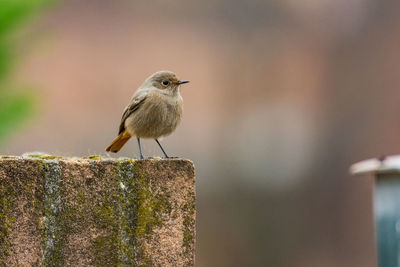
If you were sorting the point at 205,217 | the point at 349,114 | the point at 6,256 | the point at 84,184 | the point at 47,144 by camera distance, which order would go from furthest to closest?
1. the point at 349,114
2. the point at 205,217
3. the point at 47,144
4. the point at 84,184
5. the point at 6,256

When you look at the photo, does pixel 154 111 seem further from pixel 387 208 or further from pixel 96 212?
pixel 96 212

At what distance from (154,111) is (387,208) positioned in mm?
1547

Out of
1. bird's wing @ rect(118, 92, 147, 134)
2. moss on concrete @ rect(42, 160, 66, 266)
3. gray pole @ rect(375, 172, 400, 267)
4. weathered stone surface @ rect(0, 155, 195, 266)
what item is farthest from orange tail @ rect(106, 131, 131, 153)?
moss on concrete @ rect(42, 160, 66, 266)

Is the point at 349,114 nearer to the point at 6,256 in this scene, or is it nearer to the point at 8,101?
the point at 8,101

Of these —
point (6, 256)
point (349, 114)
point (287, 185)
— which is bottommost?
point (6, 256)

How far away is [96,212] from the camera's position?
235 cm

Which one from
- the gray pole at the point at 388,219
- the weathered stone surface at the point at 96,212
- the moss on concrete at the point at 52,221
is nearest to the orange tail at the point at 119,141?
the gray pole at the point at 388,219

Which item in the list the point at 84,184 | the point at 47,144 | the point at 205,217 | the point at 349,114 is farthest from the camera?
the point at 349,114

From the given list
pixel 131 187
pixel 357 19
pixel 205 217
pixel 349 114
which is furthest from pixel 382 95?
pixel 131 187

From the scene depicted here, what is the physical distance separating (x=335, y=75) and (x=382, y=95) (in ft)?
4.27

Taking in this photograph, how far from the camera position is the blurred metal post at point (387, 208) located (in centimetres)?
340

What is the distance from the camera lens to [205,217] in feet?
49.5

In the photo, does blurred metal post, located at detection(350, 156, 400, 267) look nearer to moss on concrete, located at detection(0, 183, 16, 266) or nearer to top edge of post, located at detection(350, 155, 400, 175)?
top edge of post, located at detection(350, 155, 400, 175)

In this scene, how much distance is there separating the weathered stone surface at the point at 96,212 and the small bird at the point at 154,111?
1.79 metres
